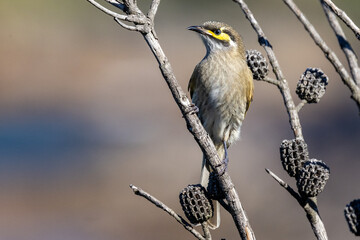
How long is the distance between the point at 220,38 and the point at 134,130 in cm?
785

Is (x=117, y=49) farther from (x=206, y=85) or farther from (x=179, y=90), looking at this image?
(x=179, y=90)

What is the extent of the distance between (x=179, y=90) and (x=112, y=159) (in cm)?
889

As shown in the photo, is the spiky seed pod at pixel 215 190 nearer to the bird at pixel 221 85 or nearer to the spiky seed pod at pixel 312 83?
the spiky seed pod at pixel 312 83

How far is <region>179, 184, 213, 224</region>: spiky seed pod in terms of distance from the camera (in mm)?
2803

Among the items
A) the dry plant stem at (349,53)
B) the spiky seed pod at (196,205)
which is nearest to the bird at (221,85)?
the spiky seed pod at (196,205)

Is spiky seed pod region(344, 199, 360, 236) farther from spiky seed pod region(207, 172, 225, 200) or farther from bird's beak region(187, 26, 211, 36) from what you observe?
bird's beak region(187, 26, 211, 36)

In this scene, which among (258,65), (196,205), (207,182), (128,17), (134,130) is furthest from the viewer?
(134,130)

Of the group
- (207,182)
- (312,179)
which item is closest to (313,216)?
(312,179)

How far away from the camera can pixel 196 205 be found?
111 inches

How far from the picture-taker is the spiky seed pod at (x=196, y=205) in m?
2.80

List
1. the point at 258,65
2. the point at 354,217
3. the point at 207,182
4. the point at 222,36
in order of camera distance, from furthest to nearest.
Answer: the point at 222,36, the point at 207,182, the point at 258,65, the point at 354,217

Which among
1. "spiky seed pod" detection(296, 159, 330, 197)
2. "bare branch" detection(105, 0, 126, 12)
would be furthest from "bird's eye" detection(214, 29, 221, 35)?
"spiky seed pod" detection(296, 159, 330, 197)

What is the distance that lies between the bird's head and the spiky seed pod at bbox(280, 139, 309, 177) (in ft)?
7.26

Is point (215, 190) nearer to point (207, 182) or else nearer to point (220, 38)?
point (207, 182)
